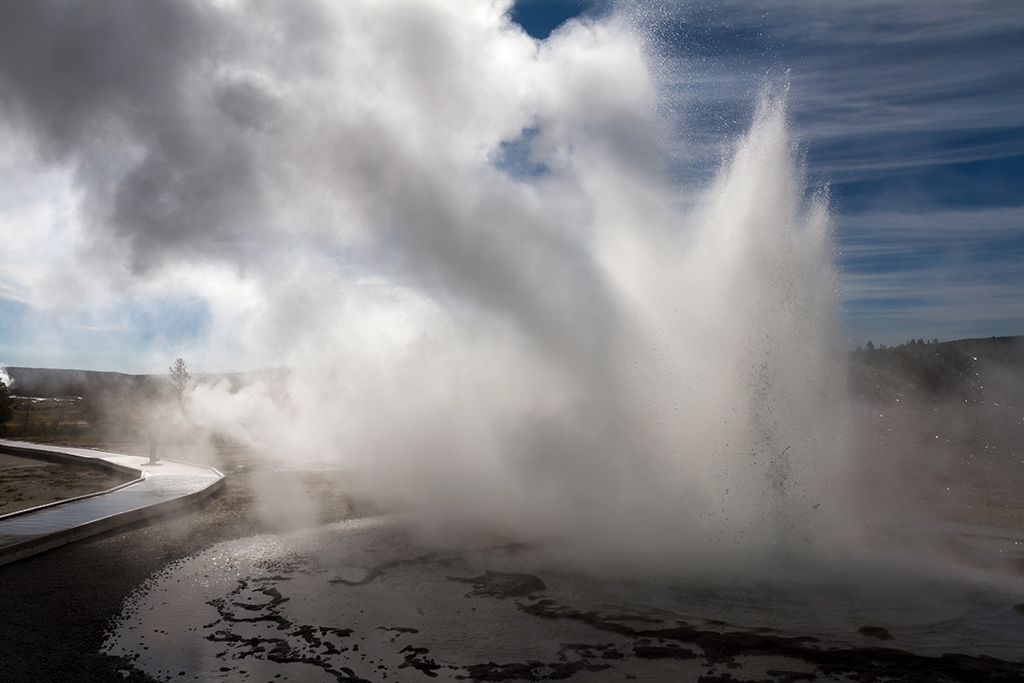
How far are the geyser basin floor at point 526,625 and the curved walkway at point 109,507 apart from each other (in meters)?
2.11

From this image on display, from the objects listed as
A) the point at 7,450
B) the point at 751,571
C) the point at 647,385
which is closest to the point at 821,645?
the point at 751,571

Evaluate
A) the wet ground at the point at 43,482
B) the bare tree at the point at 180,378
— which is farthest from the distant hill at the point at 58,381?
the wet ground at the point at 43,482

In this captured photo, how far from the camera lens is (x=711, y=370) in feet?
43.2

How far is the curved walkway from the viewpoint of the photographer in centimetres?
935

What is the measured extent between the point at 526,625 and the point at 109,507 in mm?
9306

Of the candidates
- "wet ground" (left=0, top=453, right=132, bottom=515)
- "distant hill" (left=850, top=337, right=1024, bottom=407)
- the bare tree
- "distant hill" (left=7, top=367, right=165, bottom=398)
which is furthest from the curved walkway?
"distant hill" (left=7, top=367, right=165, bottom=398)

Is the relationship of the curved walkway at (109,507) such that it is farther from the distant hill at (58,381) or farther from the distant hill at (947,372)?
the distant hill at (58,381)

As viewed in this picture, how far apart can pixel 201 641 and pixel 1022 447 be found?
30841mm

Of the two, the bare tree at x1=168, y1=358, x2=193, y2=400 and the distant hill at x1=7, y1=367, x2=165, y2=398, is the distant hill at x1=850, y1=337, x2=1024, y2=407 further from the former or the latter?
the distant hill at x1=7, y1=367, x2=165, y2=398

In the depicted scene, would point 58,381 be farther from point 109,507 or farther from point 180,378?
point 109,507

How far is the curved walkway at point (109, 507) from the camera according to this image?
30.7 ft

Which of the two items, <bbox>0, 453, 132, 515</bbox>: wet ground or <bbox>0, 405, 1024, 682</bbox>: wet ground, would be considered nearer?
<bbox>0, 405, 1024, 682</bbox>: wet ground

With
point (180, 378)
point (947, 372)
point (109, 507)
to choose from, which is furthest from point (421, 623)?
point (947, 372)

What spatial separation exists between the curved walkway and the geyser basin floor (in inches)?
83.1
